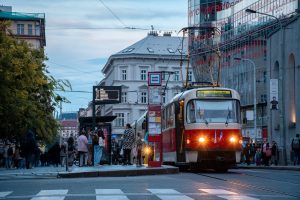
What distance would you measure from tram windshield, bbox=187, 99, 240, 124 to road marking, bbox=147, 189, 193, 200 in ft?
46.1

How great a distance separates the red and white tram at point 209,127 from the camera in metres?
31.7

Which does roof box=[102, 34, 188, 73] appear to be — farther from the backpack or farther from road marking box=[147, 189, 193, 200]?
road marking box=[147, 189, 193, 200]

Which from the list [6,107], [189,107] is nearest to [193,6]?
[6,107]

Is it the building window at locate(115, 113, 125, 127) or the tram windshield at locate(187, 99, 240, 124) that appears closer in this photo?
the tram windshield at locate(187, 99, 240, 124)

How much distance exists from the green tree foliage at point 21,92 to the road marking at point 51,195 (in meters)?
27.9

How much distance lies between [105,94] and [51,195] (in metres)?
19.0

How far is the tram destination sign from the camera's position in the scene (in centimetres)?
3512

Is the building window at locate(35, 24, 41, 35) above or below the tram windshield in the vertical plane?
above

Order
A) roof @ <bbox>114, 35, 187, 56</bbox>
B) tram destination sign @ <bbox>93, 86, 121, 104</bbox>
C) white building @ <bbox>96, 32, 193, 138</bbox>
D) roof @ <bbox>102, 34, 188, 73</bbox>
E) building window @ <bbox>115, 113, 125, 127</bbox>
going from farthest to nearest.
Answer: building window @ <bbox>115, 113, 125, 127</bbox> → roof @ <bbox>114, 35, 187, 56</bbox> → white building @ <bbox>96, 32, 193, 138</bbox> → roof @ <bbox>102, 34, 188, 73</bbox> → tram destination sign @ <bbox>93, 86, 121, 104</bbox>

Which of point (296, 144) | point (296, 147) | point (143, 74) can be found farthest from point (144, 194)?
point (143, 74)

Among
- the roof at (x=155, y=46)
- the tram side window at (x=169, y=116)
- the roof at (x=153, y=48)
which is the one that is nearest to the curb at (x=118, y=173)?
the tram side window at (x=169, y=116)

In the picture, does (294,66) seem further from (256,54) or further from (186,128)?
(186,128)

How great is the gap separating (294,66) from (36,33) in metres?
75.2

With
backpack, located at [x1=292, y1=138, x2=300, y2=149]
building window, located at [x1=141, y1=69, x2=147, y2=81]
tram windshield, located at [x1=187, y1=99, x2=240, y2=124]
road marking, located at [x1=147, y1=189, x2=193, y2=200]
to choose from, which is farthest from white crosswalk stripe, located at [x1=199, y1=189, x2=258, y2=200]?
building window, located at [x1=141, y1=69, x2=147, y2=81]
